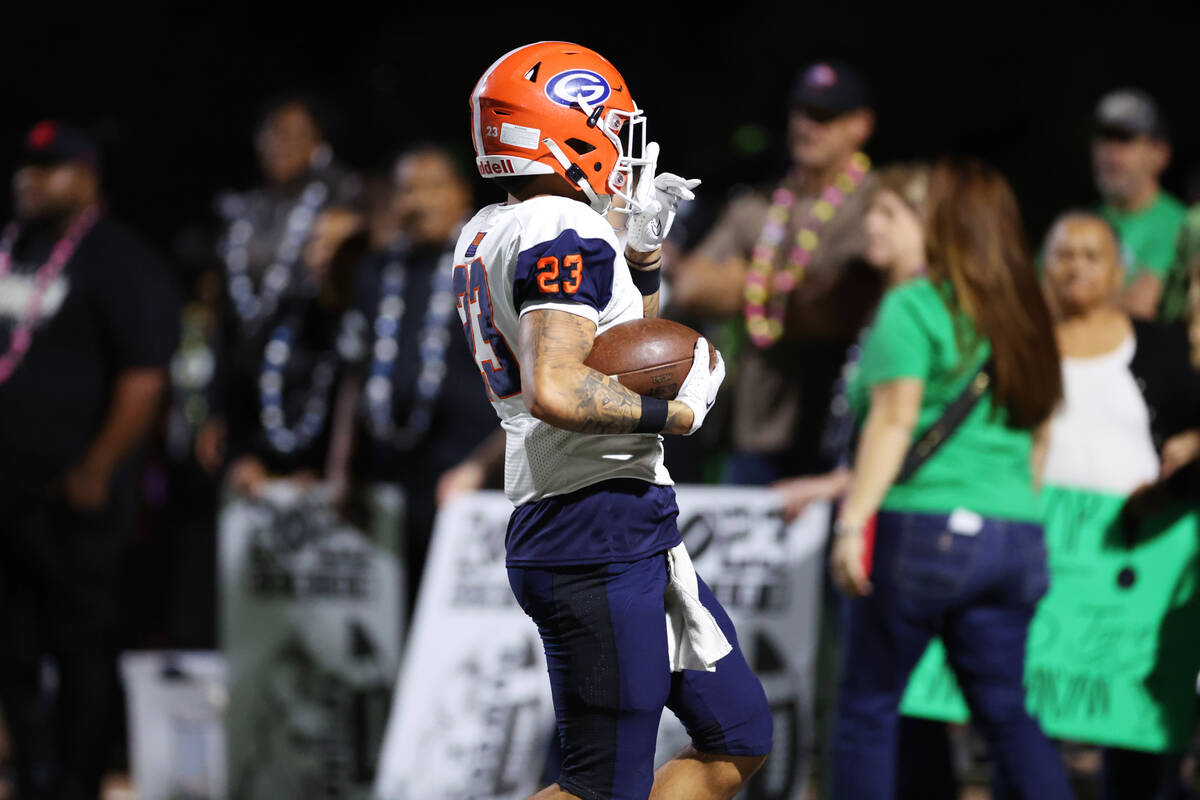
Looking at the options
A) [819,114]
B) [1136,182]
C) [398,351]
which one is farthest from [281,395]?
[1136,182]

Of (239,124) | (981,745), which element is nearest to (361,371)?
(981,745)

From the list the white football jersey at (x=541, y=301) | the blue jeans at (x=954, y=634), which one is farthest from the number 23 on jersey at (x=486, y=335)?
the blue jeans at (x=954, y=634)

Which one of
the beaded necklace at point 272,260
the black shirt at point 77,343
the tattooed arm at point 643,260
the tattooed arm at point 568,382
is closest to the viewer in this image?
the tattooed arm at point 568,382

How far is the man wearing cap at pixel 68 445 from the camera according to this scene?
565cm

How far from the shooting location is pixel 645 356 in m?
2.91

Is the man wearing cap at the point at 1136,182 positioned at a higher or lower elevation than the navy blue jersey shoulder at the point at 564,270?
higher

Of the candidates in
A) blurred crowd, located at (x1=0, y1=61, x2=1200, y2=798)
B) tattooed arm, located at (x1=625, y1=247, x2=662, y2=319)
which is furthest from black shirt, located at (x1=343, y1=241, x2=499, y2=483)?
tattooed arm, located at (x1=625, y1=247, x2=662, y2=319)

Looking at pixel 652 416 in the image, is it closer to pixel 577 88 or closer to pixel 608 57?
pixel 577 88

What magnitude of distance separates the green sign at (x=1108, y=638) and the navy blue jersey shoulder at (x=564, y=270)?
2327mm

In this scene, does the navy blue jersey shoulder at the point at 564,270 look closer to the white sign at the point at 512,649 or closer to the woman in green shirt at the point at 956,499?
the woman in green shirt at the point at 956,499

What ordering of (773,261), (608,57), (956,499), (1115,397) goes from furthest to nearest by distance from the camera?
(608,57)
(773,261)
(1115,397)
(956,499)

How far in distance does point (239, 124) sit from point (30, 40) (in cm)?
133

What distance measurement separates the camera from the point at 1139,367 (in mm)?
4641

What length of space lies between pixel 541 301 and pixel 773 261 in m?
2.71
